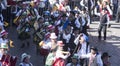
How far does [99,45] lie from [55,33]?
118 inches

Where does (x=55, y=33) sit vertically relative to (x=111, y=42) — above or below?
above

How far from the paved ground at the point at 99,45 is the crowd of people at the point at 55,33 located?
276 mm

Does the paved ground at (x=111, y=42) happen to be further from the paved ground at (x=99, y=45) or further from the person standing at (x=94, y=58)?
the person standing at (x=94, y=58)

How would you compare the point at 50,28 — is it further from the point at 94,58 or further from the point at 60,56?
the point at 94,58

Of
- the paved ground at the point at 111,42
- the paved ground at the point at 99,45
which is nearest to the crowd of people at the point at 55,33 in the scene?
the paved ground at the point at 99,45

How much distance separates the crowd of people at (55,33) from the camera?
1319 centimetres

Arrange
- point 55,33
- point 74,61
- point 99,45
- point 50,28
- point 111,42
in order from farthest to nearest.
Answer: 1. point 111,42
2. point 99,45
3. point 55,33
4. point 50,28
5. point 74,61

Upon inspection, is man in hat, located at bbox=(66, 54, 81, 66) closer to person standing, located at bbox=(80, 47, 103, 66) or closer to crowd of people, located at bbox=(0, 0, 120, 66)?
crowd of people, located at bbox=(0, 0, 120, 66)

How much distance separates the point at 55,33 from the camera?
16531mm

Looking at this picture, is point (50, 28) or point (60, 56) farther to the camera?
point (50, 28)

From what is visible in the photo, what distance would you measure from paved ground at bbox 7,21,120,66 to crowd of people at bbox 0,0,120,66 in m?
0.28

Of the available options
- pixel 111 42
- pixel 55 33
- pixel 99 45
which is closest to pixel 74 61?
pixel 55 33

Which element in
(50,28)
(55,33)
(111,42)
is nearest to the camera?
(50,28)

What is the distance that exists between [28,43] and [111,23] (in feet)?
21.9
